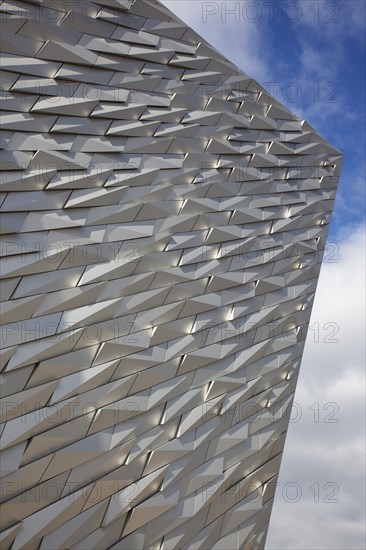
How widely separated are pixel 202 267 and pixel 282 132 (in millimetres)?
6387

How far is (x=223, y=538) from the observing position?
1281 centimetres

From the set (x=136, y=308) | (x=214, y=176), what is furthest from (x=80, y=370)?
(x=214, y=176)

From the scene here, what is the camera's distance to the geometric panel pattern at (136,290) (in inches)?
405

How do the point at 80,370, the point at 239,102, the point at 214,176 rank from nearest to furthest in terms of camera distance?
the point at 80,370
the point at 214,176
the point at 239,102

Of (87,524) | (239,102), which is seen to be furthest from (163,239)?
(87,524)

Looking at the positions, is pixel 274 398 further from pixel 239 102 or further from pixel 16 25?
pixel 16 25

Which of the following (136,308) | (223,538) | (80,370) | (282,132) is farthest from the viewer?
(282,132)

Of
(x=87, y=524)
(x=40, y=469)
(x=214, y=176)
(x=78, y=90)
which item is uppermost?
(x=78, y=90)

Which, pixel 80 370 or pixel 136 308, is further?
pixel 136 308

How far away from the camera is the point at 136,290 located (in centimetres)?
1211

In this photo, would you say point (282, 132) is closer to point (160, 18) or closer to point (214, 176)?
point (214, 176)

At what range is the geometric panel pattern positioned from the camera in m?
10.3

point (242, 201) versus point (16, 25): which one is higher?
point (16, 25)

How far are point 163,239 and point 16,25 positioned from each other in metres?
5.81
